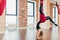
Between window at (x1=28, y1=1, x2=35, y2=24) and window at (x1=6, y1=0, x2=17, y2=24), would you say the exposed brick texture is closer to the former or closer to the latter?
window at (x1=6, y1=0, x2=17, y2=24)

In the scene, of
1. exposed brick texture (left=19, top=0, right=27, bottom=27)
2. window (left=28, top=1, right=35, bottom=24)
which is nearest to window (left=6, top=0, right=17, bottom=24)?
exposed brick texture (left=19, top=0, right=27, bottom=27)

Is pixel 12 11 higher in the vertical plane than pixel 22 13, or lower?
higher

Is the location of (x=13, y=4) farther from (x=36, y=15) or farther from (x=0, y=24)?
(x=0, y=24)

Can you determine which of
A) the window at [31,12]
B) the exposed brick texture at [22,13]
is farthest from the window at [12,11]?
the window at [31,12]

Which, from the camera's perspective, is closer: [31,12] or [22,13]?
[22,13]

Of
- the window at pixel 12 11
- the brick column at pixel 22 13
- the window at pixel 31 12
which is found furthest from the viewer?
the window at pixel 31 12

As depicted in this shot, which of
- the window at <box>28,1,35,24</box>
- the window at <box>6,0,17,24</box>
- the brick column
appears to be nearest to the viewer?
the window at <box>6,0,17,24</box>

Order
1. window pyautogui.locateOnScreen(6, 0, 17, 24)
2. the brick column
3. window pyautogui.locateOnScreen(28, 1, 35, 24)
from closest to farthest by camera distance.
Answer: window pyautogui.locateOnScreen(6, 0, 17, 24), the brick column, window pyautogui.locateOnScreen(28, 1, 35, 24)

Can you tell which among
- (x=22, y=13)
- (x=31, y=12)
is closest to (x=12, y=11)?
(x=22, y=13)

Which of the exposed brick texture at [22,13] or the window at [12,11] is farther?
the exposed brick texture at [22,13]

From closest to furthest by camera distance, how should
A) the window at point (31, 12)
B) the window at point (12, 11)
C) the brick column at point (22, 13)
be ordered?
1. the window at point (12, 11)
2. the brick column at point (22, 13)
3. the window at point (31, 12)

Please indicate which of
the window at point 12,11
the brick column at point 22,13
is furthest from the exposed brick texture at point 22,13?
the window at point 12,11

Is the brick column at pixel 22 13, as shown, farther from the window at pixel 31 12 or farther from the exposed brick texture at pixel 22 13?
the window at pixel 31 12

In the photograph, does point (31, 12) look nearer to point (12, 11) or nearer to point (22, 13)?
point (22, 13)
